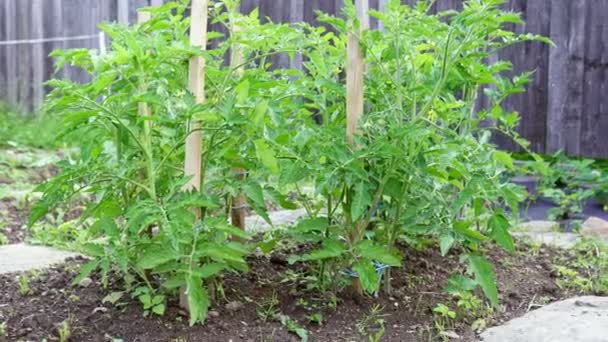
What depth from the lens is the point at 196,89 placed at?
9.21 ft

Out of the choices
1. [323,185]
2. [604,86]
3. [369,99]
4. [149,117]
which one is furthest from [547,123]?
[149,117]

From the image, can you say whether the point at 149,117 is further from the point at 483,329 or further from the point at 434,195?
the point at 483,329

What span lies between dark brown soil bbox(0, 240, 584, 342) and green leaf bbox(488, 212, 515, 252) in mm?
438

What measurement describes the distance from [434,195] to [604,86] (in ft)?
10.8

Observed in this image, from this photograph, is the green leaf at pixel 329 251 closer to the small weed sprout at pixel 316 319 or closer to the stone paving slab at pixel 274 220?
the small weed sprout at pixel 316 319

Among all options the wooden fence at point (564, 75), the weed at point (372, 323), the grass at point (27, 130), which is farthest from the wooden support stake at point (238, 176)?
the grass at point (27, 130)

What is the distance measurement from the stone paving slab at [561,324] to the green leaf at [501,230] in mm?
327

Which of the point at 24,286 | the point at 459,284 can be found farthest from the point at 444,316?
the point at 24,286

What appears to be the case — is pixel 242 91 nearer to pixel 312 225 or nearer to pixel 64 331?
pixel 312 225

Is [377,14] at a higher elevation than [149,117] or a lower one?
higher

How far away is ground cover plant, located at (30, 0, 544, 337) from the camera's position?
2.64 metres

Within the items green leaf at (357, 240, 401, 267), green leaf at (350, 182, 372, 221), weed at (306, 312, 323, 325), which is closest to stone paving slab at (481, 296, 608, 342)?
green leaf at (357, 240, 401, 267)

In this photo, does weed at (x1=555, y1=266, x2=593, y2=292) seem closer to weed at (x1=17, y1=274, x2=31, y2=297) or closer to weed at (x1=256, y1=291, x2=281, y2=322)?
weed at (x1=256, y1=291, x2=281, y2=322)

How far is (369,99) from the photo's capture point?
10.4 feet
